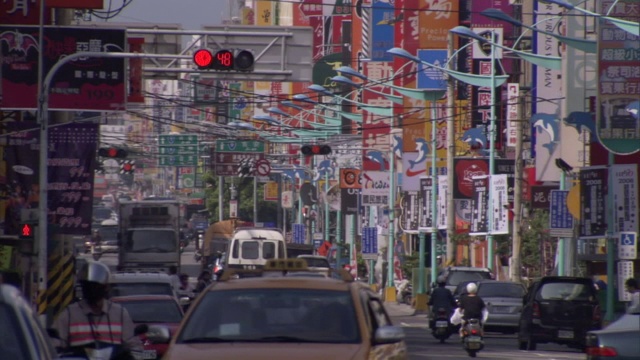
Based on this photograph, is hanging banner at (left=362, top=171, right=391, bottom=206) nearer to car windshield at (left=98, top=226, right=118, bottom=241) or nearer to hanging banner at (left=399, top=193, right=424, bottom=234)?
hanging banner at (left=399, top=193, right=424, bottom=234)

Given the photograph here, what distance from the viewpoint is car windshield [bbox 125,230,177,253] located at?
5056 cm

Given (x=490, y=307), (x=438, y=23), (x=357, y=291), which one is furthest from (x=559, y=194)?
(x=357, y=291)

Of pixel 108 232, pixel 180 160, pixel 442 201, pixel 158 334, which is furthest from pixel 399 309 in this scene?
pixel 108 232

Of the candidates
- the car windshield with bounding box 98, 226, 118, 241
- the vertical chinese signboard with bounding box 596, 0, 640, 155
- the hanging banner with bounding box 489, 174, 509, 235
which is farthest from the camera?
the car windshield with bounding box 98, 226, 118, 241

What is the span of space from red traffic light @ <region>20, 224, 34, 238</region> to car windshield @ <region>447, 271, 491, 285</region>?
16138 mm

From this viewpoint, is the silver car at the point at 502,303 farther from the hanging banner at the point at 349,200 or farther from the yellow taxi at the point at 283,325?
the hanging banner at the point at 349,200

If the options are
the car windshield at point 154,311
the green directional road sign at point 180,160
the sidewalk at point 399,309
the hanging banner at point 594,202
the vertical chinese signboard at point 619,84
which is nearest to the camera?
the car windshield at point 154,311

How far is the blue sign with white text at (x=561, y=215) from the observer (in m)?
37.4

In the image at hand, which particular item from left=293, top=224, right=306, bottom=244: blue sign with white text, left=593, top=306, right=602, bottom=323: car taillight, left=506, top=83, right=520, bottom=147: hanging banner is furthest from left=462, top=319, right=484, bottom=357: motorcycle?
left=293, top=224, right=306, bottom=244: blue sign with white text

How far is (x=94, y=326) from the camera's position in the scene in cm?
1070

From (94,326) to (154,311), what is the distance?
10.1m

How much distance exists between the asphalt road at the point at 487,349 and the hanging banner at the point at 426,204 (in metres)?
12.3

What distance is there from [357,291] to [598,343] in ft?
14.1

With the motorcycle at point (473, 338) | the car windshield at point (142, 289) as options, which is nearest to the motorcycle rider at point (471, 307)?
the motorcycle at point (473, 338)
